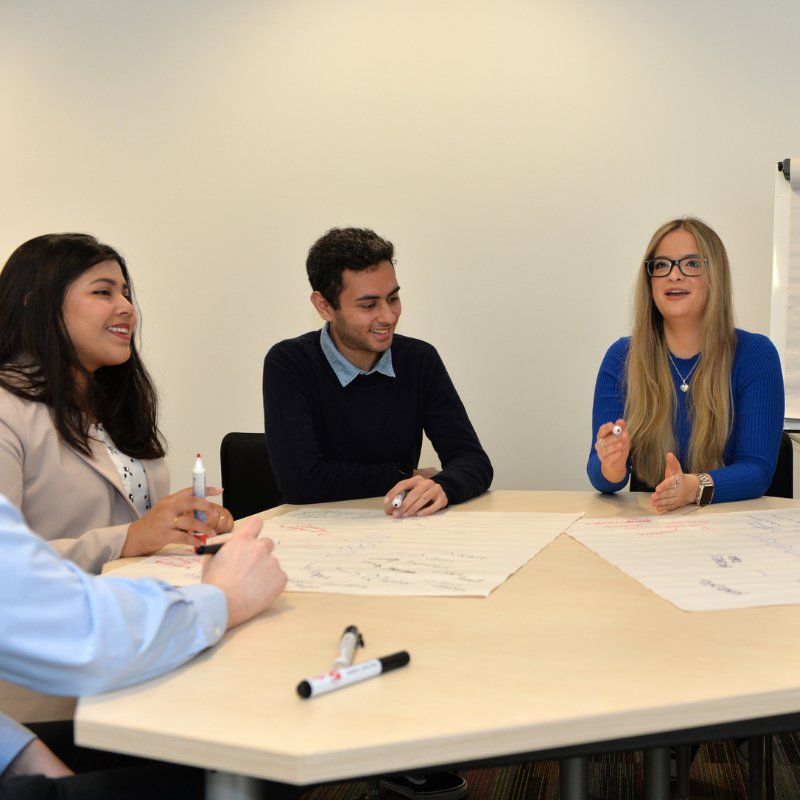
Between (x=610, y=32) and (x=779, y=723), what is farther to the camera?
(x=610, y=32)

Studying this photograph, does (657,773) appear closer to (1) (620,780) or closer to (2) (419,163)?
(1) (620,780)

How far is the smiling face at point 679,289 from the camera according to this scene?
2074 mm

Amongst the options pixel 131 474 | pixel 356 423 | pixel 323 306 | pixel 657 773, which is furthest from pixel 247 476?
pixel 657 773

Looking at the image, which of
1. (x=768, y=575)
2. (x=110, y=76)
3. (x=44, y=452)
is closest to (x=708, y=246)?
(x=768, y=575)

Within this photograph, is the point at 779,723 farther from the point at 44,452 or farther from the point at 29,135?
the point at 29,135

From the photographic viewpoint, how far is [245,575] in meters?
0.97

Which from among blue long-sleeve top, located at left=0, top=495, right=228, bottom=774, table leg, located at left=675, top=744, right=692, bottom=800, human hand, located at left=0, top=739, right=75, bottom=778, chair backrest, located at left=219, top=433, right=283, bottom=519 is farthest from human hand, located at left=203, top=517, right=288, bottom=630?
chair backrest, located at left=219, top=433, right=283, bottom=519

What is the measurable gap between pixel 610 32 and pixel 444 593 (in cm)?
270

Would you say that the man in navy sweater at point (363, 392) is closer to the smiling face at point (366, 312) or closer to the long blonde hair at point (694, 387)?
the smiling face at point (366, 312)

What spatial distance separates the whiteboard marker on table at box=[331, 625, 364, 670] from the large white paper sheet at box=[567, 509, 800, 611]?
0.43m

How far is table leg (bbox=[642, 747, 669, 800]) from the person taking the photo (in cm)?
121

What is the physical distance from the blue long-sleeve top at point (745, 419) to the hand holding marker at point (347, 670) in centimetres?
118

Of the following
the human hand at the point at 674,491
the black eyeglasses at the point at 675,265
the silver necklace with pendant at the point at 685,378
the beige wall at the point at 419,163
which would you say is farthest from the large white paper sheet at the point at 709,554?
the beige wall at the point at 419,163

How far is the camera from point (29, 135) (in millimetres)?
3508
